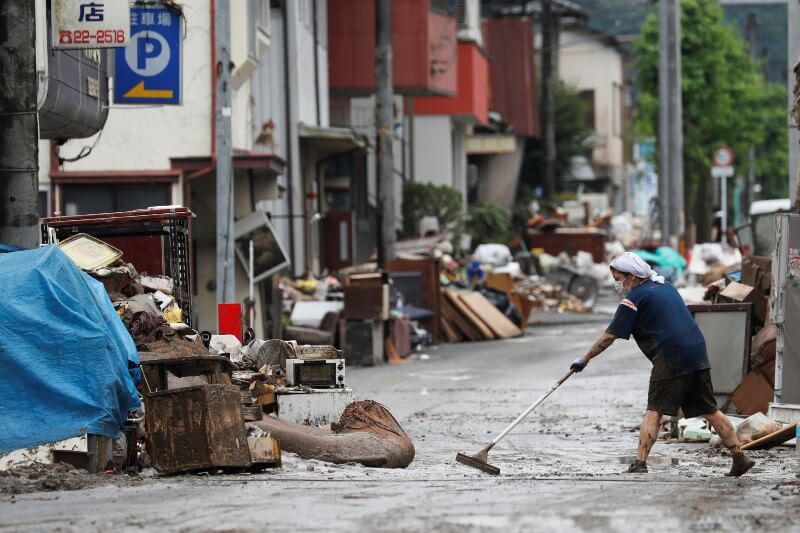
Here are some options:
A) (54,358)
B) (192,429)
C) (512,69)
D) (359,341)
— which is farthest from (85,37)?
(512,69)

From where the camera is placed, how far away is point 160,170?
26.8 metres

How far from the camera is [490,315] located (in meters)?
32.4

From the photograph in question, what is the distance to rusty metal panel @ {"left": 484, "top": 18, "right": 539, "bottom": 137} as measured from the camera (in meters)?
61.2

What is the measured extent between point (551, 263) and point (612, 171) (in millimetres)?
38282

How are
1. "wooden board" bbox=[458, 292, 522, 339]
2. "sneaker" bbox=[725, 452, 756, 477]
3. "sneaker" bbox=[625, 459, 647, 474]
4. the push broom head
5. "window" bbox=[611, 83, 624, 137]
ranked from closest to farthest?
"sneaker" bbox=[725, 452, 756, 477]
"sneaker" bbox=[625, 459, 647, 474]
the push broom head
"wooden board" bbox=[458, 292, 522, 339]
"window" bbox=[611, 83, 624, 137]

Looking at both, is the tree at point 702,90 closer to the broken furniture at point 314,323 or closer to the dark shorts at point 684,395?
the broken furniture at point 314,323

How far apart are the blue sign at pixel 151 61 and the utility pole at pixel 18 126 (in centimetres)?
759

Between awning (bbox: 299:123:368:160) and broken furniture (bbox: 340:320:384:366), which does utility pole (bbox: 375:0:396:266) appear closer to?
→ awning (bbox: 299:123:368:160)

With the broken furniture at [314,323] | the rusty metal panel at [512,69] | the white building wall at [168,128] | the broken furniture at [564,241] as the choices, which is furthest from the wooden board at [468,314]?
the rusty metal panel at [512,69]

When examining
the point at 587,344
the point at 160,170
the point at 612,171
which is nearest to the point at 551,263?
the point at 587,344

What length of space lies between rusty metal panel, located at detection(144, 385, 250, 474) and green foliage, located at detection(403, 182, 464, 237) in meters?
33.7

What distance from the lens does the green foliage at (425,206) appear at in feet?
150

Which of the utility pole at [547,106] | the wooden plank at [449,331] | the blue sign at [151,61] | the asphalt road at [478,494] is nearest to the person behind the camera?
the asphalt road at [478,494]

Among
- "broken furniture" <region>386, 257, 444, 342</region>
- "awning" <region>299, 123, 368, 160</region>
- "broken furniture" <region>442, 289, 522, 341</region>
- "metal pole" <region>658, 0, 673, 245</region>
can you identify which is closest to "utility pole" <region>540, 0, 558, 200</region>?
"metal pole" <region>658, 0, 673, 245</region>
